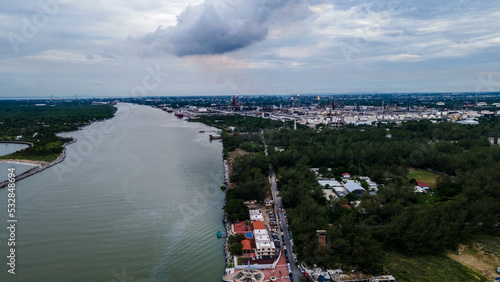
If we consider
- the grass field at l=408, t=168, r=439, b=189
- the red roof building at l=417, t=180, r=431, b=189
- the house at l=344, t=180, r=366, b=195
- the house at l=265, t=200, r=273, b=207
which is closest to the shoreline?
the house at l=265, t=200, r=273, b=207

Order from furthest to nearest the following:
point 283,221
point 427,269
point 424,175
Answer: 1. point 424,175
2. point 283,221
3. point 427,269

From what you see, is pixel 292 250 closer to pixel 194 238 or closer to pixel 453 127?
pixel 194 238

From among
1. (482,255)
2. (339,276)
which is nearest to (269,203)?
(339,276)

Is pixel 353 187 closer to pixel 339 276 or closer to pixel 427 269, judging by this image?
pixel 427 269

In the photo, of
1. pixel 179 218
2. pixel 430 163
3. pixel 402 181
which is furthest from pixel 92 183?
pixel 430 163

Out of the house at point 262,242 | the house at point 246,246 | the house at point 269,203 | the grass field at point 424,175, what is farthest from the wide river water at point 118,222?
the grass field at point 424,175

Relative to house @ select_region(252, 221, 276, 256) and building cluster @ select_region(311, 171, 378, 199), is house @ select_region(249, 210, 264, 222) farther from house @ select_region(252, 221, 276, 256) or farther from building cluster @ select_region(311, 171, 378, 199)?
building cluster @ select_region(311, 171, 378, 199)

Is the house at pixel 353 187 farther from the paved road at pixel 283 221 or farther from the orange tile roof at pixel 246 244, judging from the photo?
the orange tile roof at pixel 246 244
